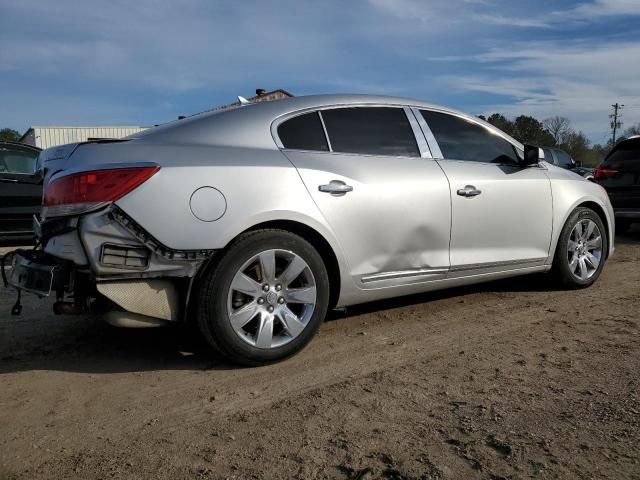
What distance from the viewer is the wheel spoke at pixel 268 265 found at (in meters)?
3.17

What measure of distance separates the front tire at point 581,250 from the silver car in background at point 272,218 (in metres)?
0.62

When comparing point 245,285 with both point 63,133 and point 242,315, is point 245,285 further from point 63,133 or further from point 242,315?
point 63,133

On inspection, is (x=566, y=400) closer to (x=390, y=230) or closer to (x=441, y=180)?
(x=390, y=230)

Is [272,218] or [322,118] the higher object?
[322,118]

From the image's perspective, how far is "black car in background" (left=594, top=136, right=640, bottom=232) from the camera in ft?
26.8

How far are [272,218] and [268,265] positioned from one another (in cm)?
27

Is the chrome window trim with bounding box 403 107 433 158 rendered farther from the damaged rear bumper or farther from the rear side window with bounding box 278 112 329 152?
the damaged rear bumper

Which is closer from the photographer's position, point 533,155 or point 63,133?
point 533,155

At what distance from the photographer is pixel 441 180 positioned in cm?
395

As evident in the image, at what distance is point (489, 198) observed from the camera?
4215 millimetres

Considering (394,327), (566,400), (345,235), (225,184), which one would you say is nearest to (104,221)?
(225,184)

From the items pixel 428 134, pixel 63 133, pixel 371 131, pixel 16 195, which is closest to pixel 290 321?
pixel 371 131

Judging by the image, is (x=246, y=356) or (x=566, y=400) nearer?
(x=566, y=400)

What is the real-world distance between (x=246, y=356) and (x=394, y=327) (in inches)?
49.3
